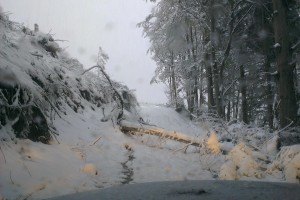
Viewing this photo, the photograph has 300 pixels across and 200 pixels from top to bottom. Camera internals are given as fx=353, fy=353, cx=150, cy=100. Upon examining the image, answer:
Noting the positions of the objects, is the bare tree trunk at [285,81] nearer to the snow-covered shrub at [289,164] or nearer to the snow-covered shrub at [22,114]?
the snow-covered shrub at [289,164]

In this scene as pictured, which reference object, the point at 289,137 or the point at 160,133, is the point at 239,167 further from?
the point at 160,133

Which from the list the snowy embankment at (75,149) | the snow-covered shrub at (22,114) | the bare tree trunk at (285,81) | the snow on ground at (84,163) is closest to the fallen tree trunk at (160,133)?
the snowy embankment at (75,149)

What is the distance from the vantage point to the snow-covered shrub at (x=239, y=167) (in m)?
5.51

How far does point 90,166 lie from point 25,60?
2488 mm

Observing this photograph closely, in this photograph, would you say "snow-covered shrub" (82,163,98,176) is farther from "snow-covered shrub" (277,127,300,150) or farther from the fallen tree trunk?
"snow-covered shrub" (277,127,300,150)

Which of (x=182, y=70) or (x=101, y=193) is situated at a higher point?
(x=182, y=70)

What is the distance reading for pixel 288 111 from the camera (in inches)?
290

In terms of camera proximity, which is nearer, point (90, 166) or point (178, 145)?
point (90, 166)

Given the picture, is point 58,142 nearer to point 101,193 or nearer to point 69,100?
point 69,100

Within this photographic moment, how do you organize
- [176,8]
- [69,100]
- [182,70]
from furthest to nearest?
1. [182,70]
2. [176,8]
3. [69,100]

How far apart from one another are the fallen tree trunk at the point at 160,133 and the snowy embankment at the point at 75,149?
143mm

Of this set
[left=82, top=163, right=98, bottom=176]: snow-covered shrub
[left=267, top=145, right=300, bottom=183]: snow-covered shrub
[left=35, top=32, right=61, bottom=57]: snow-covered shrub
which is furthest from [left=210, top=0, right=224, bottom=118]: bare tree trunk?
[left=82, top=163, right=98, bottom=176]: snow-covered shrub

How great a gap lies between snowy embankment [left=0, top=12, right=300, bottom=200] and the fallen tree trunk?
0.14 metres

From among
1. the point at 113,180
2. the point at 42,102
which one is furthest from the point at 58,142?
the point at 113,180
